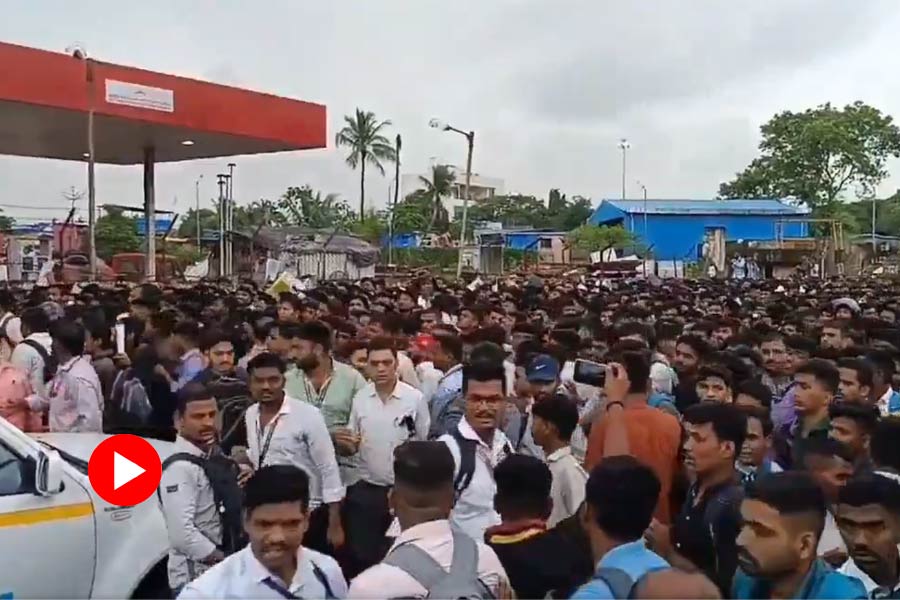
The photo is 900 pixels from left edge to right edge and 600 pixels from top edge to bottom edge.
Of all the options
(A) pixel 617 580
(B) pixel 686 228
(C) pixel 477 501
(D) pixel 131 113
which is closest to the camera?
(A) pixel 617 580

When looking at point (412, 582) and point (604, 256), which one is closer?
point (412, 582)

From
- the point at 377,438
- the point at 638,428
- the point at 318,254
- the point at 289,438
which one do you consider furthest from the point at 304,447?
the point at 318,254

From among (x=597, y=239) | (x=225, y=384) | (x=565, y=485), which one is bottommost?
(x=565, y=485)

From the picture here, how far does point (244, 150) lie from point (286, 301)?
16255 millimetres

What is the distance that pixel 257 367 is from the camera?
5.77m

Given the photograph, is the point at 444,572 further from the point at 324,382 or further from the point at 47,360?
the point at 47,360

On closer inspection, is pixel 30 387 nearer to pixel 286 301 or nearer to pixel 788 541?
pixel 286 301

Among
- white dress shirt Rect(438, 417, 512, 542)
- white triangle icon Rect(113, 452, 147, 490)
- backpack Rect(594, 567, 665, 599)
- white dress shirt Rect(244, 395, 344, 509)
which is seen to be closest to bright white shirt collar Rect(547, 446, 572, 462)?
white dress shirt Rect(438, 417, 512, 542)

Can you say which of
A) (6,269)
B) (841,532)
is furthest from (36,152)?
(841,532)

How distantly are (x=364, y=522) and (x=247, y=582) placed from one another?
9.12 ft

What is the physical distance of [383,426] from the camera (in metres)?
6.33

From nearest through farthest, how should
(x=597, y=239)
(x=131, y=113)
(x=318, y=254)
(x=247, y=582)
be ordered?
(x=247, y=582) < (x=131, y=113) < (x=318, y=254) < (x=597, y=239)

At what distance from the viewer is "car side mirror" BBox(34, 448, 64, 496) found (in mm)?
4832

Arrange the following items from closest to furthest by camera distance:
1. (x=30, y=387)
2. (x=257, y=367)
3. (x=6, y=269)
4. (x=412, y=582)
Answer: (x=412, y=582) < (x=257, y=367) < (x=30, y=387) < (x=6, y=269)
